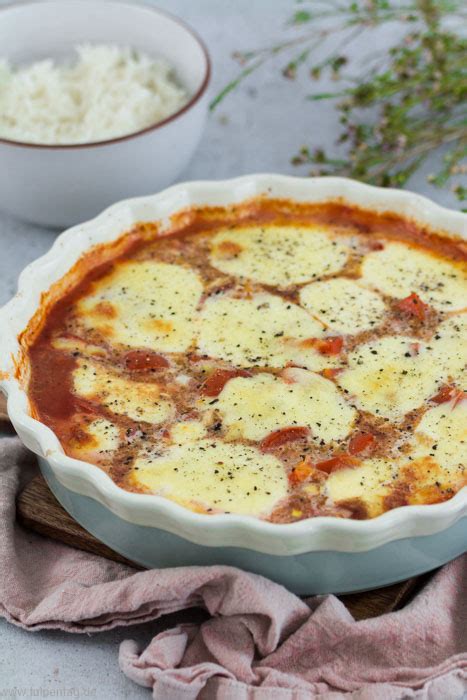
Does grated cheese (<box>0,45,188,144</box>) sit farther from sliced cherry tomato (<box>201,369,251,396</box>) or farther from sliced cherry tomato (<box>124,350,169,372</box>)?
sliced cherry tomato (<box>201,369,251,396</box>)

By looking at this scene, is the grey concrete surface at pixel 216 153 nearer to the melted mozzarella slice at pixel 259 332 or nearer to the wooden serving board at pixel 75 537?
the wooden serving board at pixel 75 537

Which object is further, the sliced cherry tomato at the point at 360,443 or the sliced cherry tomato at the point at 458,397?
the sliced cherry tomato at the point at 458,397

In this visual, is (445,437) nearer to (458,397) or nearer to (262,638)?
(458,397)

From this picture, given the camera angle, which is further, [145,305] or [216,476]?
[145,305]

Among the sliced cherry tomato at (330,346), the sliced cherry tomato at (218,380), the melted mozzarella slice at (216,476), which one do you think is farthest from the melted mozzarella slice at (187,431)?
the sliced cherry tomato at (330,346)

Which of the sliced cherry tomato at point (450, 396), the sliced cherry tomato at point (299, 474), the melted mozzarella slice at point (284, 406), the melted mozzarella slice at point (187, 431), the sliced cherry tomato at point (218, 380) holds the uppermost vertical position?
the sliced cherry tomato at point (450, 396)

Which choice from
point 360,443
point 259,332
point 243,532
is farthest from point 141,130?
point 243,532
